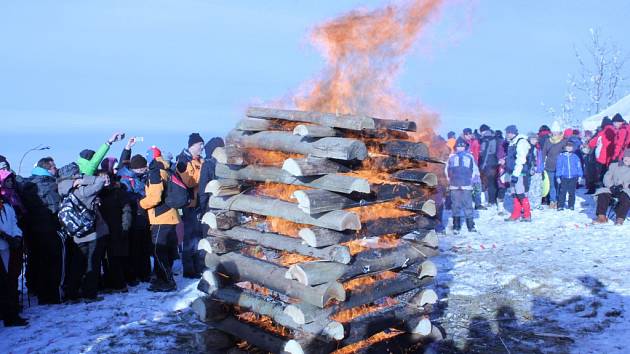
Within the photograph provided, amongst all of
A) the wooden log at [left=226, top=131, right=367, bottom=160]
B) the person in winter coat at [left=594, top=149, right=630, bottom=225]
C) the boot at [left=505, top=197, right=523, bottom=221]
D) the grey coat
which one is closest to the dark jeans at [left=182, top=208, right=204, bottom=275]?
the grey coat

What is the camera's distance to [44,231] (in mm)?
8625

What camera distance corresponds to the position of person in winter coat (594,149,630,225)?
552 inches

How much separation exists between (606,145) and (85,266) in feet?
53.6

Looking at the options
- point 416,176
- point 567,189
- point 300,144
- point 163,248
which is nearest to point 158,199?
point 163,248

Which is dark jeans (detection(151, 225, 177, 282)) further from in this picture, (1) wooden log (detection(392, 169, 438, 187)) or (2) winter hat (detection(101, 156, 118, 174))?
(1) wooden log (detection(392, 169, 438, 187))

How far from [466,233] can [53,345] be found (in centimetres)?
1008

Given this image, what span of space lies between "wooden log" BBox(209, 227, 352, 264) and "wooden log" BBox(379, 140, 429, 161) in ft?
4.39

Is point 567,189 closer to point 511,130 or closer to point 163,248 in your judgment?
point 511,130

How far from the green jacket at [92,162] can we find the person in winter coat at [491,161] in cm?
1264

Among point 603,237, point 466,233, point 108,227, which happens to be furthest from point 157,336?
point 603,237

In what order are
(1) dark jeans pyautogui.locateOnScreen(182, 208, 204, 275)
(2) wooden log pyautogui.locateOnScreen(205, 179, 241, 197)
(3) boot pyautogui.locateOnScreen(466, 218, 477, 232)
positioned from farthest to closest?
(3) boot pyautogui.locateOnScreen(466, 218, 477, 232), (1) dark jeans pyautogui.locateOnScreen(182, 208, 204, 275), (2) wooden log pyautogui.locateOnScreen(205, 179, 241, 197)

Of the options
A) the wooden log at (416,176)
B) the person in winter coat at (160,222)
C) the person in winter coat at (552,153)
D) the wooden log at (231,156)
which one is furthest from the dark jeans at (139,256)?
the person in winter coat at (552,153)

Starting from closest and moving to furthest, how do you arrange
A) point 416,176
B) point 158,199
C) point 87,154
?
point 416,176, point 87,154, point 158,199

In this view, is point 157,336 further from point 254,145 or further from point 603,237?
point 603,237
